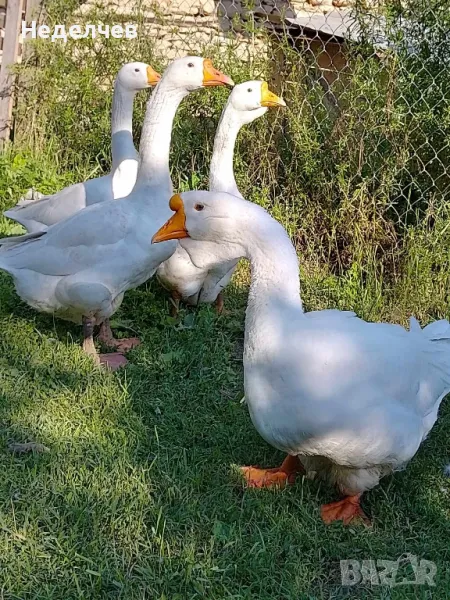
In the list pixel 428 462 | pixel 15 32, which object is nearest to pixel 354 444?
pixel 428 462

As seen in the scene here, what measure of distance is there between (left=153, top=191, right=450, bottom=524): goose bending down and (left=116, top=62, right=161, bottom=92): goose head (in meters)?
2.51

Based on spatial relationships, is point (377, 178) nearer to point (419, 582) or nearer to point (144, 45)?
point (144, 45)

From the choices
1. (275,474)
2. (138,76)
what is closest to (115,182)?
(138,76)

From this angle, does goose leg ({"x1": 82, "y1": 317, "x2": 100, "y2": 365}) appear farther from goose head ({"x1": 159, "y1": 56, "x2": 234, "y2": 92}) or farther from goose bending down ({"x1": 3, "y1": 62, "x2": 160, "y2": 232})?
goose head ({"x1": 159, "y1": 56, "x2": 234, "y2": 92})

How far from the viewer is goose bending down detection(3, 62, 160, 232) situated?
4.67 meters

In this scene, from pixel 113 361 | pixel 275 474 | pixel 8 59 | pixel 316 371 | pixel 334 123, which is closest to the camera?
pixel 316 371

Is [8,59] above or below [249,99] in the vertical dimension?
below

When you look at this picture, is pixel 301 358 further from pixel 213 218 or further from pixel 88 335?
pixel 88 335

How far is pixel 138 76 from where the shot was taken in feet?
15.7

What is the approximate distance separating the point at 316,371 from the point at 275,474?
662mm

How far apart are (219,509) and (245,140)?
336cm

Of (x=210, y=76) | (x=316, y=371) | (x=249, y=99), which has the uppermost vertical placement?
(x=210, y=76)

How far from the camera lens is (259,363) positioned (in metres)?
2.41

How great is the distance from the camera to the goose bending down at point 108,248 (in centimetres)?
364
